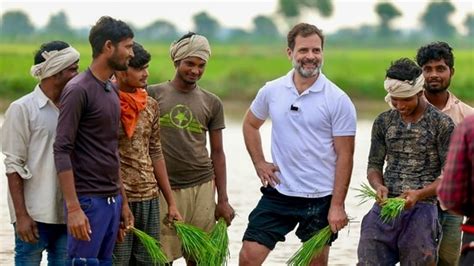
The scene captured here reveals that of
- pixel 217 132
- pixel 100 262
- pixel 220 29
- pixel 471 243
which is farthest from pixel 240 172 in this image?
pixel 220 29

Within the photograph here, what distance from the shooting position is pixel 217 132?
8.49 m

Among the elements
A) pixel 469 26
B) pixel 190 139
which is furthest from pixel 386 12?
pixel 190 139

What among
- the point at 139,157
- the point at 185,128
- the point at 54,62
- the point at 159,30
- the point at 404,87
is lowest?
the point at 159,30

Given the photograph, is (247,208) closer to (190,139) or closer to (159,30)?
(190,139)

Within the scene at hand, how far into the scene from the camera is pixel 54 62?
7465 mm

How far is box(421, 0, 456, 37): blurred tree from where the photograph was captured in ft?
314

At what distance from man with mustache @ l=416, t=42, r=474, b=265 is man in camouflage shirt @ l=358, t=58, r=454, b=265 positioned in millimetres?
514

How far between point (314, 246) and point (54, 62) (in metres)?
1.84

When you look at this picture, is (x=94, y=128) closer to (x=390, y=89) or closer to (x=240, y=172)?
(x=390, y=89)

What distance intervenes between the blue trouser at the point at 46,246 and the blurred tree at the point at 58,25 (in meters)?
65.9

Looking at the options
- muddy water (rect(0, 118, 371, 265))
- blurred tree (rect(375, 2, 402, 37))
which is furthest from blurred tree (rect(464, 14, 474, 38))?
muddy water (rect(0, 118, 371, 265))

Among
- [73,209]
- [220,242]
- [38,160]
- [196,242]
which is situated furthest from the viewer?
[220,242]

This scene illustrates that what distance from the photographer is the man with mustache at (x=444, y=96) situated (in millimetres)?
8344

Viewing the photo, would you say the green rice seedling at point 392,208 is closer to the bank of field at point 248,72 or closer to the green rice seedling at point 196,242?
the green rice seedling at point 196,242
